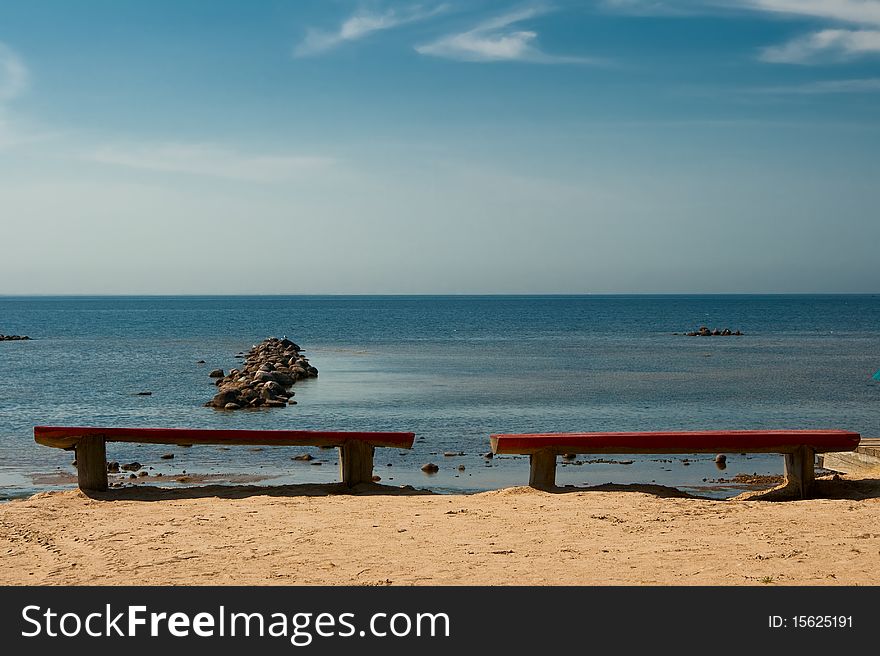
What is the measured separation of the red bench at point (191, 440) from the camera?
10.2 metres

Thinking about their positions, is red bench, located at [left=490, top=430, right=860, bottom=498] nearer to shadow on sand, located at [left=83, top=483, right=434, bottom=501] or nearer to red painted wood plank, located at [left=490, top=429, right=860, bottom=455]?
red painted wood plank, located at [left=490, top=429, right=860, bottom=455]

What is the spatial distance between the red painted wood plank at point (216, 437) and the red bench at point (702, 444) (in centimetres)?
138

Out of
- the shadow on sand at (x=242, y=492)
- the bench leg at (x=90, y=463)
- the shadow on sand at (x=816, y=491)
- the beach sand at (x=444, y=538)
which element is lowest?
the shadow on sand at (x=816, y=491)

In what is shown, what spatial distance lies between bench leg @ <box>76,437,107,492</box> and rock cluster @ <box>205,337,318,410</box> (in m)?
18.6

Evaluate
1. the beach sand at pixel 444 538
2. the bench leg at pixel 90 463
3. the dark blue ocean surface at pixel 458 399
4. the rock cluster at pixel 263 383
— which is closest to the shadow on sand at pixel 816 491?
the beach sand at pixel 444 538

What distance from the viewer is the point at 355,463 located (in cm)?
1055

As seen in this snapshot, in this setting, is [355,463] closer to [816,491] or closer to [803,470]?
[803,470]

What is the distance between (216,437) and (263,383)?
22588 millimetres

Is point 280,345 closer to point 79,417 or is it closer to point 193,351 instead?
point 193,351

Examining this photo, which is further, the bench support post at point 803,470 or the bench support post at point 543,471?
the bench support post at point 543,471

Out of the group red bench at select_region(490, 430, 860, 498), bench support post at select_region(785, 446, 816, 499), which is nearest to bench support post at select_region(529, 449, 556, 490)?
red bench at select_region(490, 430, 860, 498)

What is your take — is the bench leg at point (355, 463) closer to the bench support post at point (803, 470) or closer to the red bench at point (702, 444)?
the red bench at point (702, 444)

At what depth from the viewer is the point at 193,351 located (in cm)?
6150

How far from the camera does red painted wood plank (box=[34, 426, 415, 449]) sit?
10195 millimetres
